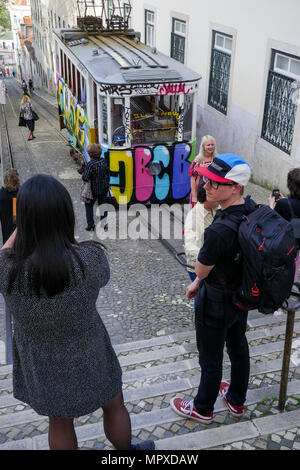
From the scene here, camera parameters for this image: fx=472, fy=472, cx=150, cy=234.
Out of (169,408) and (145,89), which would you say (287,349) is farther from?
(145,89)

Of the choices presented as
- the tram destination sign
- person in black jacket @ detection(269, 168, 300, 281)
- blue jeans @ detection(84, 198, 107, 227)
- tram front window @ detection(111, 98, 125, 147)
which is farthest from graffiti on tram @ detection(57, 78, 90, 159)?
person in black jacket @ detection(269, 168, 300, 281)

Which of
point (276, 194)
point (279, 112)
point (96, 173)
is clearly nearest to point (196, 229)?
point (276, 194)

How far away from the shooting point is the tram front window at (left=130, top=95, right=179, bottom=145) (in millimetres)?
8961

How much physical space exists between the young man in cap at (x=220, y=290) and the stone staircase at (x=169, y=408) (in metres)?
0.18

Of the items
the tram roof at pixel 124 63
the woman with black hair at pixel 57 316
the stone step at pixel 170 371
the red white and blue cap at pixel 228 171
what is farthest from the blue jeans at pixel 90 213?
the woman with black hair at pixel 57 316

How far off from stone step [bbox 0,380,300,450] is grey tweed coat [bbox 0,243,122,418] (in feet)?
2.73

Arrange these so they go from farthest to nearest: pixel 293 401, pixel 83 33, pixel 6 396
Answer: pixel 83 33, pixel 6 396, pixel 293 401

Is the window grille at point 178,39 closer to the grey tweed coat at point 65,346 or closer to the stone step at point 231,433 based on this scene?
the stone step at point 231,433

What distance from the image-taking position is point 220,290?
2.73 metres

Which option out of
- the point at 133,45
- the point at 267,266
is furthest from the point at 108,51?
the point at 267,266

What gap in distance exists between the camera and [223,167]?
2.67 metres

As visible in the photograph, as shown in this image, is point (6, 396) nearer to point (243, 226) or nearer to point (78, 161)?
point (243, 226)

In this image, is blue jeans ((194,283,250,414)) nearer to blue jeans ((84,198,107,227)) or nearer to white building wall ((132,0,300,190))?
blue jeans ((84,198,107,227))
